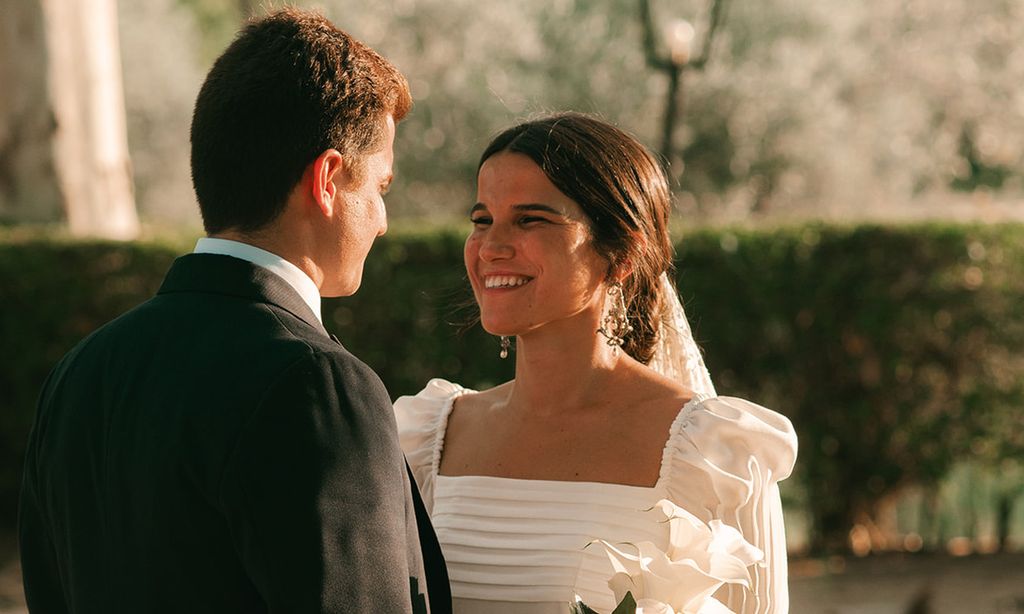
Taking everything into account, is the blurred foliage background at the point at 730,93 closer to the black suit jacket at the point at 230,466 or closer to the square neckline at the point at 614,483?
the square neckline at the point at 614,483

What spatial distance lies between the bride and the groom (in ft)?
2.61

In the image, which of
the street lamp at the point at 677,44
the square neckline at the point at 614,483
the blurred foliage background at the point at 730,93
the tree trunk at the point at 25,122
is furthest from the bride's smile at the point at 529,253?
the blurred foliage background at the point at 730,93

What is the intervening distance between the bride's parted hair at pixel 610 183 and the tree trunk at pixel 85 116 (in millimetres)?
7054

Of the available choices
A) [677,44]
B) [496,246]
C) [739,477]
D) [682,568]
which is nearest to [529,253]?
[496,246]

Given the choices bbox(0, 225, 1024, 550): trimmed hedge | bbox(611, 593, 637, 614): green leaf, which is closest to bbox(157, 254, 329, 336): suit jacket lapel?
bbox(611, 593, 637, 614): green leaf

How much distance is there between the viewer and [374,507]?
183 cm

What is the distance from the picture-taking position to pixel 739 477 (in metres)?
2.78

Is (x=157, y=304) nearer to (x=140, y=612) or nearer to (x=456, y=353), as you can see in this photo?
(x=140, y=612)

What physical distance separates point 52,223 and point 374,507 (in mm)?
8472

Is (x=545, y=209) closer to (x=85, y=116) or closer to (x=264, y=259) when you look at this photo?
(x=264, y=259)

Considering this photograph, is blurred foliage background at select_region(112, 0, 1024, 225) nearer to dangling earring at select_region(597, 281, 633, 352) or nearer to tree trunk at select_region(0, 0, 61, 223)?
tree trunk at select_region(0, 0, 61, 223)

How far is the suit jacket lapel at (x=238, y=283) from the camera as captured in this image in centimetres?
199

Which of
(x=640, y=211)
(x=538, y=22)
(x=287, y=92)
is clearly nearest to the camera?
(x=287, y=92)

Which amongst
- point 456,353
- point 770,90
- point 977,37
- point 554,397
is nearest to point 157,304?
point 554,397
